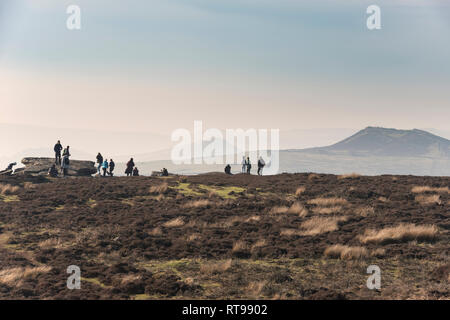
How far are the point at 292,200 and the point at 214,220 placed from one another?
775cm

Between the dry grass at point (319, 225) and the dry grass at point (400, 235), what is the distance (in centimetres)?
231

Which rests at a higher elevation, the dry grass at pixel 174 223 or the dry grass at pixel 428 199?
the dry grass at pixel 428 199

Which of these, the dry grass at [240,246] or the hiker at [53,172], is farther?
the hiker at [53,172]

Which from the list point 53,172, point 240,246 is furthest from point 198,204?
point 53,172

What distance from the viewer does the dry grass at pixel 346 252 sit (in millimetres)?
19703

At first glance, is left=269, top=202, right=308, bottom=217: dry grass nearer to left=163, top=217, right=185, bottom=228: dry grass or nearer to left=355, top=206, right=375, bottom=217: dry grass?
left=355, top=206, right=375, bottom=217: dry grass

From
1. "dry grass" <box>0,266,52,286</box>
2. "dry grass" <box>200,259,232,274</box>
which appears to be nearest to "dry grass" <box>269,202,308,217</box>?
"dry grass" <box>200,259,232,274</box>

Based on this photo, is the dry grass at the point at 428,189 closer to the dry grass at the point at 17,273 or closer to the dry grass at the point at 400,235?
the dry grass at the point at 400,235

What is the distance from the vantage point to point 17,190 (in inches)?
1411

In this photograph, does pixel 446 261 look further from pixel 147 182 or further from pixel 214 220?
pixel 147 182

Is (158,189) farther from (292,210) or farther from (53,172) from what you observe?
(53,172)

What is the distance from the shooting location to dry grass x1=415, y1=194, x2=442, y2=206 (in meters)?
30.6

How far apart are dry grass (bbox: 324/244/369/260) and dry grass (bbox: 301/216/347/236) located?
11.5 feet

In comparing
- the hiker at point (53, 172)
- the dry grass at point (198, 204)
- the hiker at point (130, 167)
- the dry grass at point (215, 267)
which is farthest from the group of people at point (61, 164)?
the dry grass at point (215, 267)
